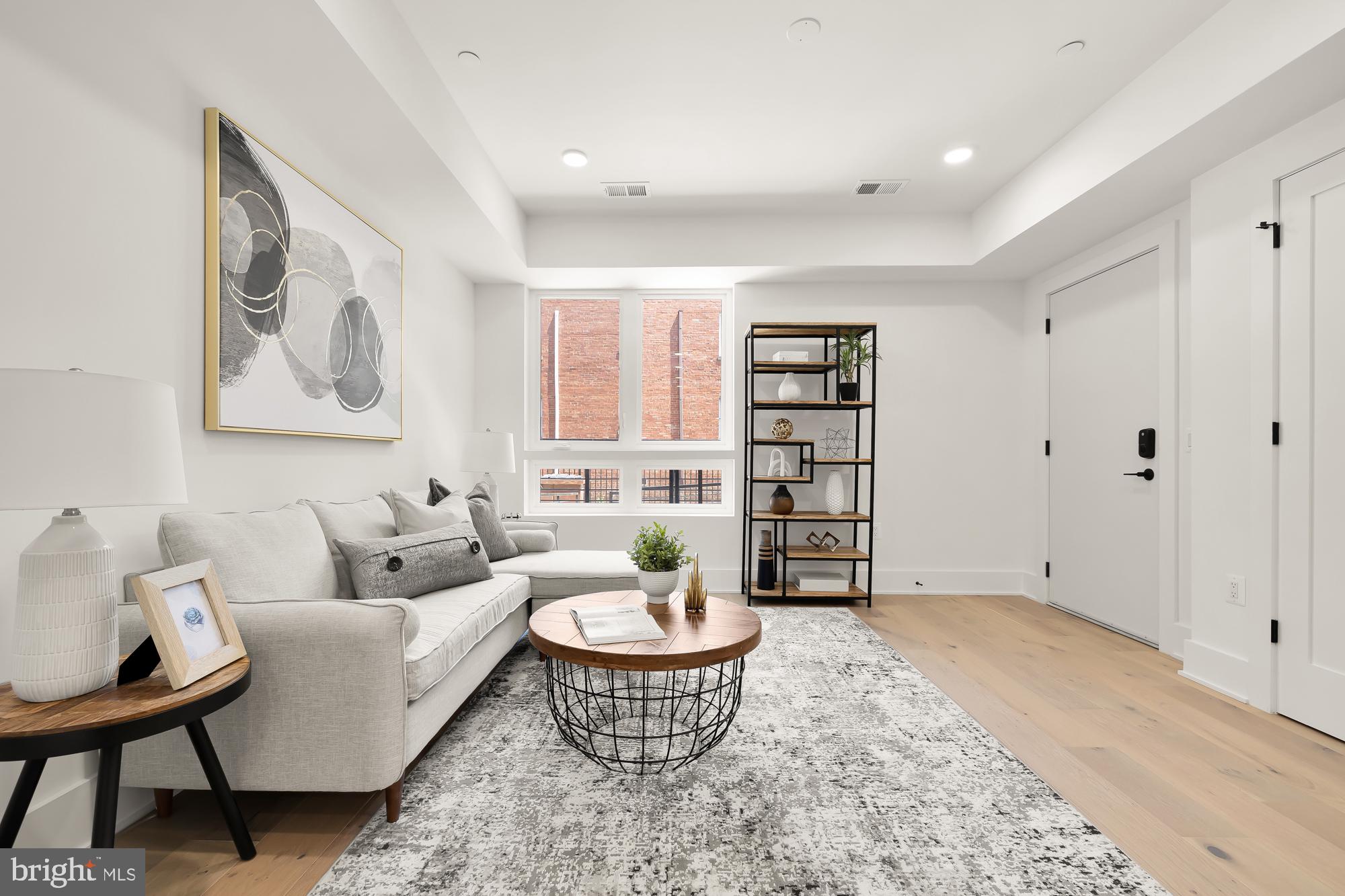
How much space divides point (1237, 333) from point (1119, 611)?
5.85ft

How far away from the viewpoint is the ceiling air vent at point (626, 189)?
12.3ft

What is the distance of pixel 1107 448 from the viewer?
3684 mm

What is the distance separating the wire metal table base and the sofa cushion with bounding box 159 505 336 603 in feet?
2.88

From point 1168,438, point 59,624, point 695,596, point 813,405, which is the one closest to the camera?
point 59,624

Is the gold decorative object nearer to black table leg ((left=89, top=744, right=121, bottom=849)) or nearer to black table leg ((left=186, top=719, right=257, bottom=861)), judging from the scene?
black table leg ((left=186, top=719, right=257, bottom=861))

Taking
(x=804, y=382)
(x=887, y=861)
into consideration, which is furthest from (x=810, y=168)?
(x=887, y=861)

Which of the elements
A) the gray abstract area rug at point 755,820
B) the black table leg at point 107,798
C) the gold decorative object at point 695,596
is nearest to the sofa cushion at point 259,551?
the black table leg at point 107,798

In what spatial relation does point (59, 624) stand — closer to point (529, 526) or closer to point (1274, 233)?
point (529, 526)

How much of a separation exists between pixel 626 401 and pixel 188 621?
11.7 feet

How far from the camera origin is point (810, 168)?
3559mm

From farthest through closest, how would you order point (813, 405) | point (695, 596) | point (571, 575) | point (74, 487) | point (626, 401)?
point (626, 401), point (813, 405), point (571, 575), point (695, 596), point (74, 487)

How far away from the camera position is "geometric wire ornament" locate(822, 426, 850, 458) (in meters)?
4.61

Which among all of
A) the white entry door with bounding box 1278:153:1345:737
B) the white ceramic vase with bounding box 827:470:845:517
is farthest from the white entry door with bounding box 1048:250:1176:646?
the white ceramic vase with bounding box 827:470:845:517

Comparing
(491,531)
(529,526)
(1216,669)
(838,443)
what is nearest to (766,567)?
(838,443)
